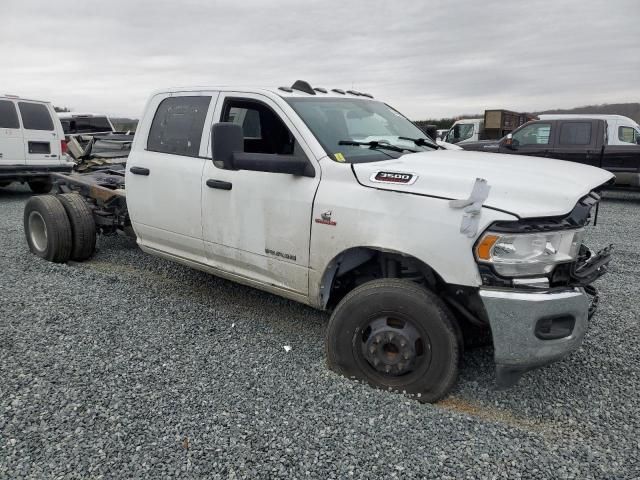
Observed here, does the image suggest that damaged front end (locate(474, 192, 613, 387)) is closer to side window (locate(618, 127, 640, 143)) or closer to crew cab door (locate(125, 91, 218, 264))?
crew cab door (locate(125, 91, 218, 264))

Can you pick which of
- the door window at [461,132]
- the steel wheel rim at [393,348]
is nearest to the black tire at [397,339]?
the steel wheel rim at [393,348]

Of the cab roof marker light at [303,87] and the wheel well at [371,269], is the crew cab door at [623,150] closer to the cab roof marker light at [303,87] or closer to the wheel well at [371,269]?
the cab roof marker light at [303,87]

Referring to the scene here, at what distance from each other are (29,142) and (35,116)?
602 mm

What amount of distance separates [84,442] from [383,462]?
1523mm

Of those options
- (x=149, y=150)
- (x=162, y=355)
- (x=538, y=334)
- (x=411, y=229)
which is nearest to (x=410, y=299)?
(x=411, y=229)

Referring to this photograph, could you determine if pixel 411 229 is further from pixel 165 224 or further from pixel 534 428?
pixel 165 224

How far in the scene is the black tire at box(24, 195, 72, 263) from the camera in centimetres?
588

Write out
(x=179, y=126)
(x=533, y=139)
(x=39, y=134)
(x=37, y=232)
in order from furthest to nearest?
(x=533, y=139) < (x=39, y=134) < (x=37, y=232) < (x=179, y=126)

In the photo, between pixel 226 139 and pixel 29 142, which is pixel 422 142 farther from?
pixel 29 142

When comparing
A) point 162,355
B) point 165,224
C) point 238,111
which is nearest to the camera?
point 162,355

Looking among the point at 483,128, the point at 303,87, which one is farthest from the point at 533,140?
the point at 303,87

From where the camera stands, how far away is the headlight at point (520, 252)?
2.83 m

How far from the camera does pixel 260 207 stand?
12.6ft

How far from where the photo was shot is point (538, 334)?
2.89 m
